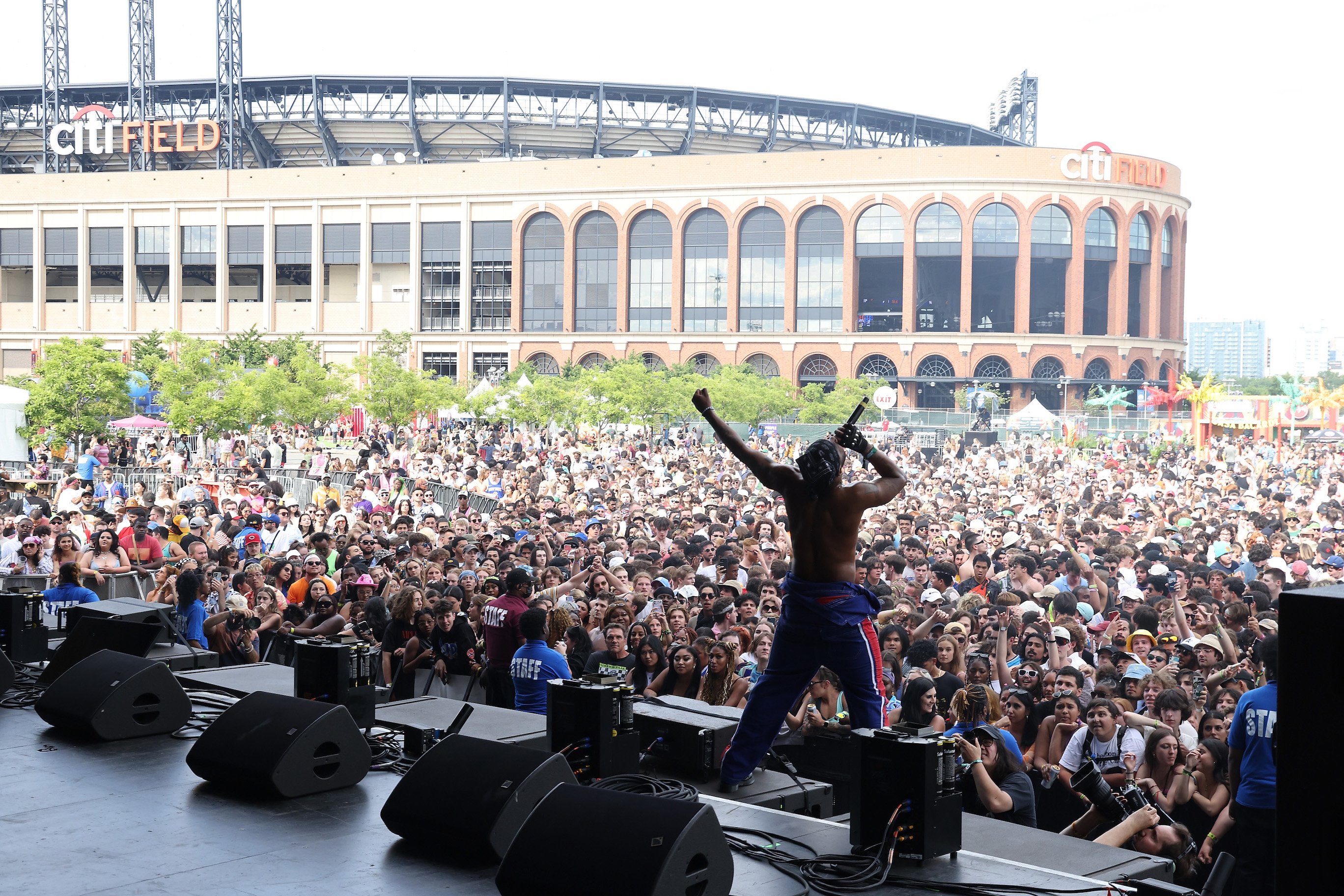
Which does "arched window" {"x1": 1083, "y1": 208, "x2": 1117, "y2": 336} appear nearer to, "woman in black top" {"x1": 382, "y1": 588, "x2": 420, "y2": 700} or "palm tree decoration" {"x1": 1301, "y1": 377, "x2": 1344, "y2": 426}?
"palm tree decoration" {"x1": 1301, "y1": 377, "x2": 1344, "y2": 426}

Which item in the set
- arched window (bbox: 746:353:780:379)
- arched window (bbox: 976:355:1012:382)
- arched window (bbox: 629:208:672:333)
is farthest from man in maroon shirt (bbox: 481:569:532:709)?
arched window (bbox: 976:355:1012:382)

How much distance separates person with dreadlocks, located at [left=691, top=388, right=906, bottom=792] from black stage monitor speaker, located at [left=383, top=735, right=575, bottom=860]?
1059mm

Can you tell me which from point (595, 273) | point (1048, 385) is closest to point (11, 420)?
point (595, 273)

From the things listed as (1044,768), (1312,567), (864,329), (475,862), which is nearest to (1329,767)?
(475,862)

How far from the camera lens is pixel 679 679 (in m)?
8.13

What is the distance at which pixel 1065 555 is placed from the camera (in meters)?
12.5

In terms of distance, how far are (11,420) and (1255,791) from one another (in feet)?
93.4

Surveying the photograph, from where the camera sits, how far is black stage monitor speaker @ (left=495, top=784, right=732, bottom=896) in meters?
4.05

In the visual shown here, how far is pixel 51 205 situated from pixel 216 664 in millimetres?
62262

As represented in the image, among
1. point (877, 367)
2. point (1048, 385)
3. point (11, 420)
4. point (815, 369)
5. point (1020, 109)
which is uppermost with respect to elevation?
point (1020, 109)

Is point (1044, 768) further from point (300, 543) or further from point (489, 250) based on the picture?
point (489, 250)

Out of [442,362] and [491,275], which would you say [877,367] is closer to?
[491,275]

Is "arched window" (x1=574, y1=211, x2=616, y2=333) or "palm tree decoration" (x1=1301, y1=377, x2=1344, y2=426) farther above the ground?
"arched window" (x1=574, y1=211, x2=616, y2=333)

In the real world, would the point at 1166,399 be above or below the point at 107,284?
below
